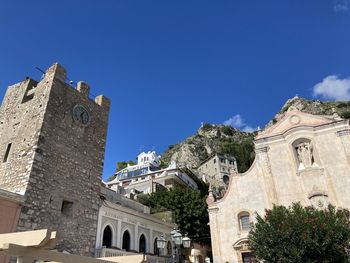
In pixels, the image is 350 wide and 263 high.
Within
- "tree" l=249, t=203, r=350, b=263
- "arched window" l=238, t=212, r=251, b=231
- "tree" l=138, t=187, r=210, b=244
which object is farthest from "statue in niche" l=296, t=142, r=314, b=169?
"tree" l=138, t=187, r=210, b=244

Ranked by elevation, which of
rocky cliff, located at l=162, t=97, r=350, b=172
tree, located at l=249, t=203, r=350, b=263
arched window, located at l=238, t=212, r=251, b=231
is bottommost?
tree, located at l=249, t=203, r=350, b=263

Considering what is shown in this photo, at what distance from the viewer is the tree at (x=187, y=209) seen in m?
31.1

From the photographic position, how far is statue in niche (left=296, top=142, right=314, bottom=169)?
22.5 m

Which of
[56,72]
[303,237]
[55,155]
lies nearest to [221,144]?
[303,237]

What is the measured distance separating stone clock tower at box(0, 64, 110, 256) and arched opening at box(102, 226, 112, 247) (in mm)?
1469

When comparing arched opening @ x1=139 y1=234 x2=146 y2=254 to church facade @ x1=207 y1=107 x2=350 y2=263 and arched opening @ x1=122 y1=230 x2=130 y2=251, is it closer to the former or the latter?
arched opening @ x1=122 y1=230 x2=130 y2=251

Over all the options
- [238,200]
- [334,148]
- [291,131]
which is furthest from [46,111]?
[334,148]

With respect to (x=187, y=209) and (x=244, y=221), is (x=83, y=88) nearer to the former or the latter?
(x=244, y=221)

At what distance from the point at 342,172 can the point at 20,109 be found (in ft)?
72.7

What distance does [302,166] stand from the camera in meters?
22.7

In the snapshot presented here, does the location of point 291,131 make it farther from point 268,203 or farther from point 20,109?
point 20,109

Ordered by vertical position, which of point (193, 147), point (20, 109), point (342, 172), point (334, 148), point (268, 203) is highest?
point (193, 147)

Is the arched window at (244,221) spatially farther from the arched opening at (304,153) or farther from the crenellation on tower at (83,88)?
the crenellation on tower at (83,88)

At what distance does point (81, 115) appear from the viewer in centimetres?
1962
